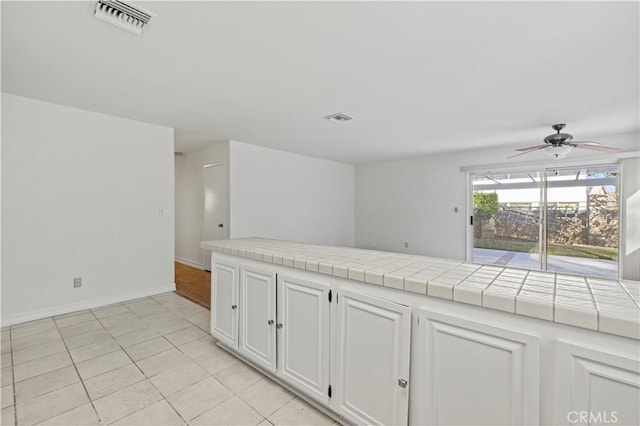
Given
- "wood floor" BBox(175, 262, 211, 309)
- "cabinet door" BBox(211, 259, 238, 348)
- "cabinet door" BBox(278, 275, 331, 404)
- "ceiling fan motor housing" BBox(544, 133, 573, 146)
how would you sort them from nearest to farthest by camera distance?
"cabinet door" BBox(278, 275, 331, 404) < "cabinet door" BBox(211, 259, 238, 348) < "ceiling fan motor housing" BBox(544, 133, 573, 146) < "wood floor" BBox(175, 262, 211, 309)

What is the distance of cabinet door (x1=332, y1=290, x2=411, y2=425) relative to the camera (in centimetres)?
130

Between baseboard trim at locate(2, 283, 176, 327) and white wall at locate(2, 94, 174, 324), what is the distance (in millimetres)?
11

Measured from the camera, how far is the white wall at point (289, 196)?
4949mm

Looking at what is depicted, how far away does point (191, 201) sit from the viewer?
6.00m

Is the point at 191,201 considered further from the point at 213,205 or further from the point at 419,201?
the point at 419,201

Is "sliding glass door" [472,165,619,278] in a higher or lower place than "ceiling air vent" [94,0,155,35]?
lower

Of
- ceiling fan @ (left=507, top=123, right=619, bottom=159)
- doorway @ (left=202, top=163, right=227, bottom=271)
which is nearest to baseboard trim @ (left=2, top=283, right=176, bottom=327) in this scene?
doorway @ (left=202, top=163, right=227, bottom=271)

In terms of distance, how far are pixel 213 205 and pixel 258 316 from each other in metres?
3.75

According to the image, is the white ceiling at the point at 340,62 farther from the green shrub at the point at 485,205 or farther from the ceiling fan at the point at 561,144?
the green shrub at the point at 485,205

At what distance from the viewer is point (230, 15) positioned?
5.55ft

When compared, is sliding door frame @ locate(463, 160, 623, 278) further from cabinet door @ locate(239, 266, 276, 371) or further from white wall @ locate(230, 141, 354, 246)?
cabinet door @ locate(239, 266, 276, 371)

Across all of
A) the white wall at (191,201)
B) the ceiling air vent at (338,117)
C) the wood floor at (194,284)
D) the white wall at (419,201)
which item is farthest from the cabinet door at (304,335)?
the white wall at (419,201)

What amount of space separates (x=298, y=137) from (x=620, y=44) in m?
3.63

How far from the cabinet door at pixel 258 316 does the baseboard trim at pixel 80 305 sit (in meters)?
2.44
